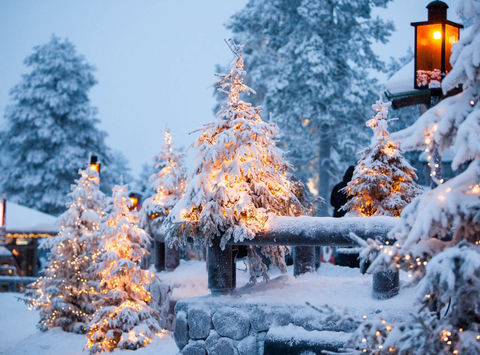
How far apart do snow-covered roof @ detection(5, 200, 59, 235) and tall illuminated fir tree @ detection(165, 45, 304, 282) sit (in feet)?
49.9

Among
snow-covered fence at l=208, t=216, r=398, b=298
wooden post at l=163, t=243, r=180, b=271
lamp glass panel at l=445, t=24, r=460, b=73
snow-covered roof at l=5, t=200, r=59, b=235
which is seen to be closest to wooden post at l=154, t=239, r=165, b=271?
wooden post at l=163, t=243, r=180, b=271

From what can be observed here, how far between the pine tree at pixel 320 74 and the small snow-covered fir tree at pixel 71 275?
39.5 feet

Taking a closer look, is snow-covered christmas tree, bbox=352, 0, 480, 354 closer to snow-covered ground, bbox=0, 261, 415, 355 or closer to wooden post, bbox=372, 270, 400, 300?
snow-covered ground, bbox=0, 261, 415, 355

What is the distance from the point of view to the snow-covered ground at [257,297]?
20.7 feet

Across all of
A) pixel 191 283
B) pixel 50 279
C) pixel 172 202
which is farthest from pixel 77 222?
pixel 191 283

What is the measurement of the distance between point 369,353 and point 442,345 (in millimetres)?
617

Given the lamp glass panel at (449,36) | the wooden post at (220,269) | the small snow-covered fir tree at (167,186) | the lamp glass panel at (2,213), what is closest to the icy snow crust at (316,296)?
the wooden post at (220,269)

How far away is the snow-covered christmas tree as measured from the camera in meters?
3.45

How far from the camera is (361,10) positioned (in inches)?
958

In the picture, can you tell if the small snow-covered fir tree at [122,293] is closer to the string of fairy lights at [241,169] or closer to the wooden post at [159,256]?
the wooden post at [159,256]

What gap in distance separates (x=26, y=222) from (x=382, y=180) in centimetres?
1700

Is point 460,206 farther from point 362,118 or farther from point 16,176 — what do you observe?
point 16,176

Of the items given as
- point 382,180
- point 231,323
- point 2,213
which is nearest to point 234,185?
point 231,323

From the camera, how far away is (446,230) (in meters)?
Answer: 3.81
